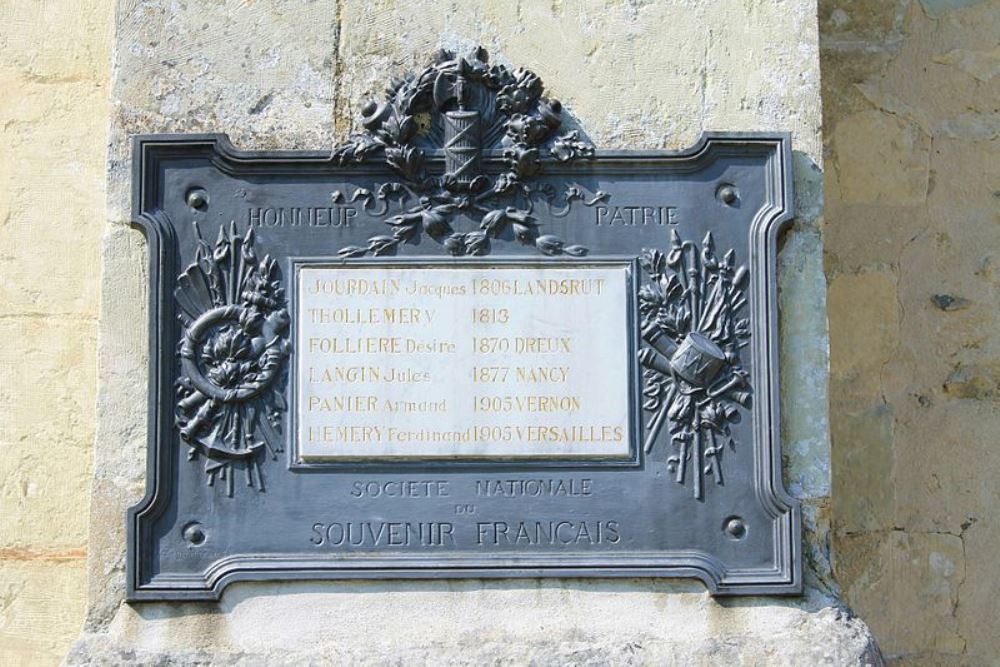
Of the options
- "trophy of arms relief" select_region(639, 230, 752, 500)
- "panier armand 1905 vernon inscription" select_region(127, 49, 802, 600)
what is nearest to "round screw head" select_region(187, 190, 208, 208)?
"panier armand 1905 vernon inscription" select_region(127, 49, 802, 600)

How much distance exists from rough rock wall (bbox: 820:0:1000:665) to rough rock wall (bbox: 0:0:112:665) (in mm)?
2596

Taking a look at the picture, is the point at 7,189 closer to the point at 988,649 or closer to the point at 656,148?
the point at 656,148

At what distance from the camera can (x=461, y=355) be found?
4.03 metres

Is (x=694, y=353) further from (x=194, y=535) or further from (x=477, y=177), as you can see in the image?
(x=194, y=535)

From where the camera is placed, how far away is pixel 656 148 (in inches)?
165

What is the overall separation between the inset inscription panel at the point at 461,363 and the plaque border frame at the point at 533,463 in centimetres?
32

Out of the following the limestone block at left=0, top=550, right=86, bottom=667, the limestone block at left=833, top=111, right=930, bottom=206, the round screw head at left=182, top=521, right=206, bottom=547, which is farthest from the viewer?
the limestone block at left=833, top=111, right=930, bottom=206

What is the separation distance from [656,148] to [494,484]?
3.65 ft

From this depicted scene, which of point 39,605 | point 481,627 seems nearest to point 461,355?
point 481,627

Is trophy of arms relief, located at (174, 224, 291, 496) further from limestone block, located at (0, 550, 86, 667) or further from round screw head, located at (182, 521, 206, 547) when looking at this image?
limestone block, located at (0, 550, 86, 667)

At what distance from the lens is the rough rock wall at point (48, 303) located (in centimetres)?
463

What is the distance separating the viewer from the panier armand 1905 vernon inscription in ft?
13.1

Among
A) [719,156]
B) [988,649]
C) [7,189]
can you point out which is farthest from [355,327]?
[988,649]

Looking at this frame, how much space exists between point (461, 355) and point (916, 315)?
6.11 feet
